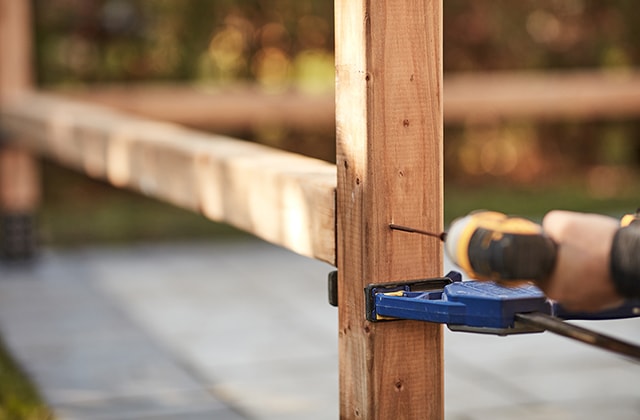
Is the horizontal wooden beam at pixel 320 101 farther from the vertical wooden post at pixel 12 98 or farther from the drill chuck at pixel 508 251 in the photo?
the drill chuck at pixel 508 251

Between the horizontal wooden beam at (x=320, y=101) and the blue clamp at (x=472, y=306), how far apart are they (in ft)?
12.8

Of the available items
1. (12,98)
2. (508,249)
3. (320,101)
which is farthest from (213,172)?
(320,101)

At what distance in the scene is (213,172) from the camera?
2.51 meters

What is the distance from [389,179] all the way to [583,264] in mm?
459

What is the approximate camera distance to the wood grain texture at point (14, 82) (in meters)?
5.21

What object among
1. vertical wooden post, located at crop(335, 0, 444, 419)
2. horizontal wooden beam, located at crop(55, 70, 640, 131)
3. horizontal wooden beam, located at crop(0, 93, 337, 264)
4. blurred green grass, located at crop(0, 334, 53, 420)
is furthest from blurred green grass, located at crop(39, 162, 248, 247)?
vertical wooden post, located at crop(335, 0, 444, 419)

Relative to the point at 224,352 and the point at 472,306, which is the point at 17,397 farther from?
the point at 472,306

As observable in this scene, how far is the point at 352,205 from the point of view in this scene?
183cm

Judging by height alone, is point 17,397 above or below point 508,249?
below

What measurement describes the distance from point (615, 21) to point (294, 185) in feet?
21.7

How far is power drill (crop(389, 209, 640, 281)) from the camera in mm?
1421

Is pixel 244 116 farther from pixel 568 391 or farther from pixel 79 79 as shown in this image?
pixel 568 391

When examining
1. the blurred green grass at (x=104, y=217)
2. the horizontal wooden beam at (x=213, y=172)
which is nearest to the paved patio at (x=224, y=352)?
the horizontal wooden beam at (x=213, y=172)

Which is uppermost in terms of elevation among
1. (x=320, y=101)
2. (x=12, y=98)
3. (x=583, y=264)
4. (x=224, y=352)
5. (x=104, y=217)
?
(x=583, y=264)
